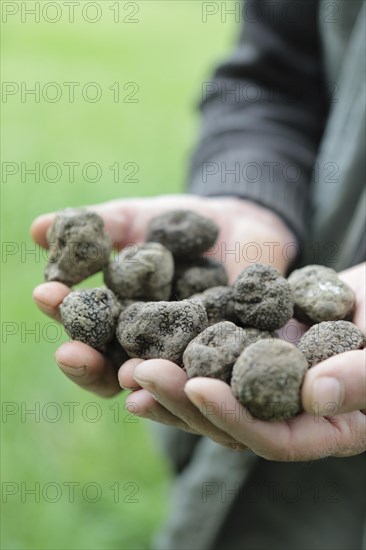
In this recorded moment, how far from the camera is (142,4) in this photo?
433cm

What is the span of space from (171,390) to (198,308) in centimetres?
23

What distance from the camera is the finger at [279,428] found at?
32.5 inches

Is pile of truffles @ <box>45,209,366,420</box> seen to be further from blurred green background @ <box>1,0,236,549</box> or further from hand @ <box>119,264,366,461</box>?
blurred green background @ <box>1,0,236,549</box>

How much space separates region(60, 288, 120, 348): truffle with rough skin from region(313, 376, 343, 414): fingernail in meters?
0.44

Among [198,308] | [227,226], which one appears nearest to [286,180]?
[227,226]

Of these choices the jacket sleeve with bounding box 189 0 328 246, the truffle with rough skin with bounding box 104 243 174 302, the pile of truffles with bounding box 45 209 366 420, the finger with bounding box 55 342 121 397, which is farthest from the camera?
the jacket sleeve with bounding box 189 0 328 246

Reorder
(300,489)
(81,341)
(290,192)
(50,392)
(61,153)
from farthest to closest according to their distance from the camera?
(61,153), (50,392), (290,192), (300,489), (81,341)

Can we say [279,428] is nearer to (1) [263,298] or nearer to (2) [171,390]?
(2) [171,390]

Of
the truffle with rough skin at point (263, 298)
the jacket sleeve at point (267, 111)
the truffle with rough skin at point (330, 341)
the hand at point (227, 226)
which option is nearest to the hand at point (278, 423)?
the truffle with rough skin at point (330, 341)

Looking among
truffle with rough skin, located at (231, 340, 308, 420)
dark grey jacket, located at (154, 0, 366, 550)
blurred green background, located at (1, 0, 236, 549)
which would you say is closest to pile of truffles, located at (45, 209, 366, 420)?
truffle with rough skin, located at (231, 340, 308, 420)

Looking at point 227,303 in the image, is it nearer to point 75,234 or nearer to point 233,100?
point 75,234

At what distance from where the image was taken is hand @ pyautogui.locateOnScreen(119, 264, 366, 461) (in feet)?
2.60

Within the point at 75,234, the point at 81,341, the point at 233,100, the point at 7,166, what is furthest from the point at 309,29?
the point at 7,166

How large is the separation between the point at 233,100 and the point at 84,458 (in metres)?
1.04
